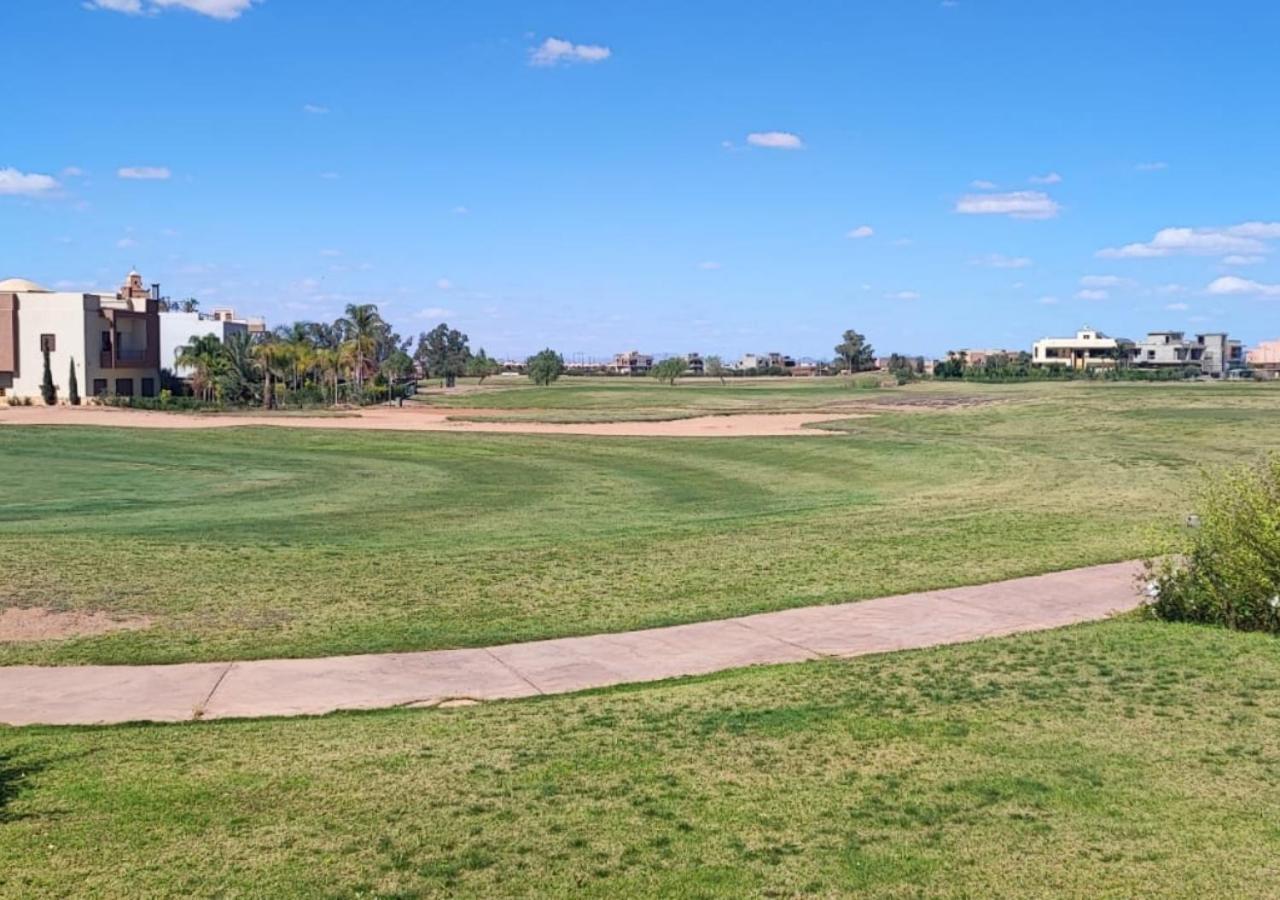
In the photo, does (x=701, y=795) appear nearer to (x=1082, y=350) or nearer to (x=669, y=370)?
(x=669, y=370)

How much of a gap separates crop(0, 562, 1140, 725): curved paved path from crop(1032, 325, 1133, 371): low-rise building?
518 ft

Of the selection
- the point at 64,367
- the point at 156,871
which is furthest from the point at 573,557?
the point at 64,367

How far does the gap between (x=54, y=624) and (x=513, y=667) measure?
5085 mm

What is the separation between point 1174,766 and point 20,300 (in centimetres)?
8636

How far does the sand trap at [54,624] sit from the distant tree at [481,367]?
143123 millimetres

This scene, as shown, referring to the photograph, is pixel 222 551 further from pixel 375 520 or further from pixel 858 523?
pixel 858 523

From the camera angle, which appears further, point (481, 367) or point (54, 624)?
point (481, 367)

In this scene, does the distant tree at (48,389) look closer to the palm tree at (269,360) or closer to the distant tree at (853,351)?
the palm tree at (269,360)

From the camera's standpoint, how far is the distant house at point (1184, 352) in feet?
515

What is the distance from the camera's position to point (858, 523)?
2022 centimetres

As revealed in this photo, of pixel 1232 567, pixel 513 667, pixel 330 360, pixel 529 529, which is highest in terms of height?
pixel 330 360

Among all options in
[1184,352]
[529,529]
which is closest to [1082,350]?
[1184,352]

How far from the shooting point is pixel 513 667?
11.0m

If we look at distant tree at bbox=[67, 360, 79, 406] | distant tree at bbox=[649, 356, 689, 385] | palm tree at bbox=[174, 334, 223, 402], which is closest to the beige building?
distant tree at bbox=[67, 360, 79, 406]
